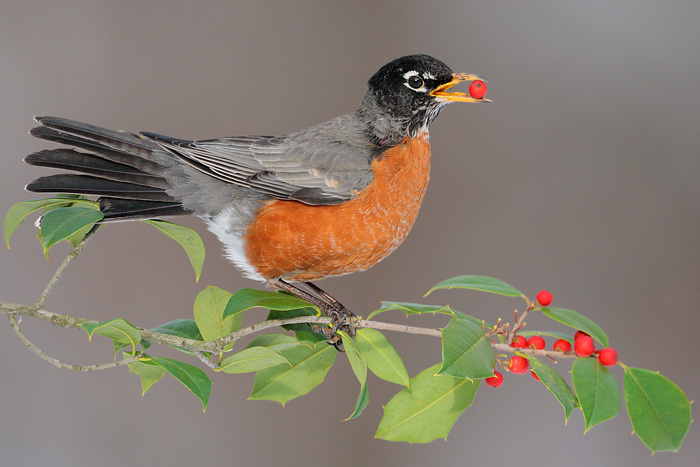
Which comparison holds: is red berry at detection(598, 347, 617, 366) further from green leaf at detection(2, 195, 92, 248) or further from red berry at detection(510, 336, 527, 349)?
green leaf at detection(2, 195, 92, 248)

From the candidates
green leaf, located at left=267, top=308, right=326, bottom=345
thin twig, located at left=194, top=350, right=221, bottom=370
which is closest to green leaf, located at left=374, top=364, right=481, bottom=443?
green leaf, located at left=267, top=308, right=326, bottom=345

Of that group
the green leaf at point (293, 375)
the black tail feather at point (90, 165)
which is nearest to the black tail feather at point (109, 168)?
the black tail feather at point (90, 165)

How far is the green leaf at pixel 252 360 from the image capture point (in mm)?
1030

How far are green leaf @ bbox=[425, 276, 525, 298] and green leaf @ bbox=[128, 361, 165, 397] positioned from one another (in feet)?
1.88

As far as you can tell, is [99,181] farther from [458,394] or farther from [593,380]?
[593,380]

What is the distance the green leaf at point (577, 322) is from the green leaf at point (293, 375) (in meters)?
0.50

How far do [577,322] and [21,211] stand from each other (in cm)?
115

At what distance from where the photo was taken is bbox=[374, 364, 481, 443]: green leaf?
1172 mm

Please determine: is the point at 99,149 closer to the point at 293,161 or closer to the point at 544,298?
the point at 293,161

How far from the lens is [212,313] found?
1.16 meters

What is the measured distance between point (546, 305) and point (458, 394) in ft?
0.90

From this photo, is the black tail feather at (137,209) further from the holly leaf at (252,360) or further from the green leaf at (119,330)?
the holly leaf at (252,360)

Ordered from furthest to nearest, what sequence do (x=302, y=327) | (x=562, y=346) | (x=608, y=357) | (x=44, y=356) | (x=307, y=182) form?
(x=307, y=182)
(x=302, y=327)
(x=562, y=346)
(x=608, y=357)
(x=44, y=356)

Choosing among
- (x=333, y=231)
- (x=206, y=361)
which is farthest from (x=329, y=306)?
(x=206, y=361)
